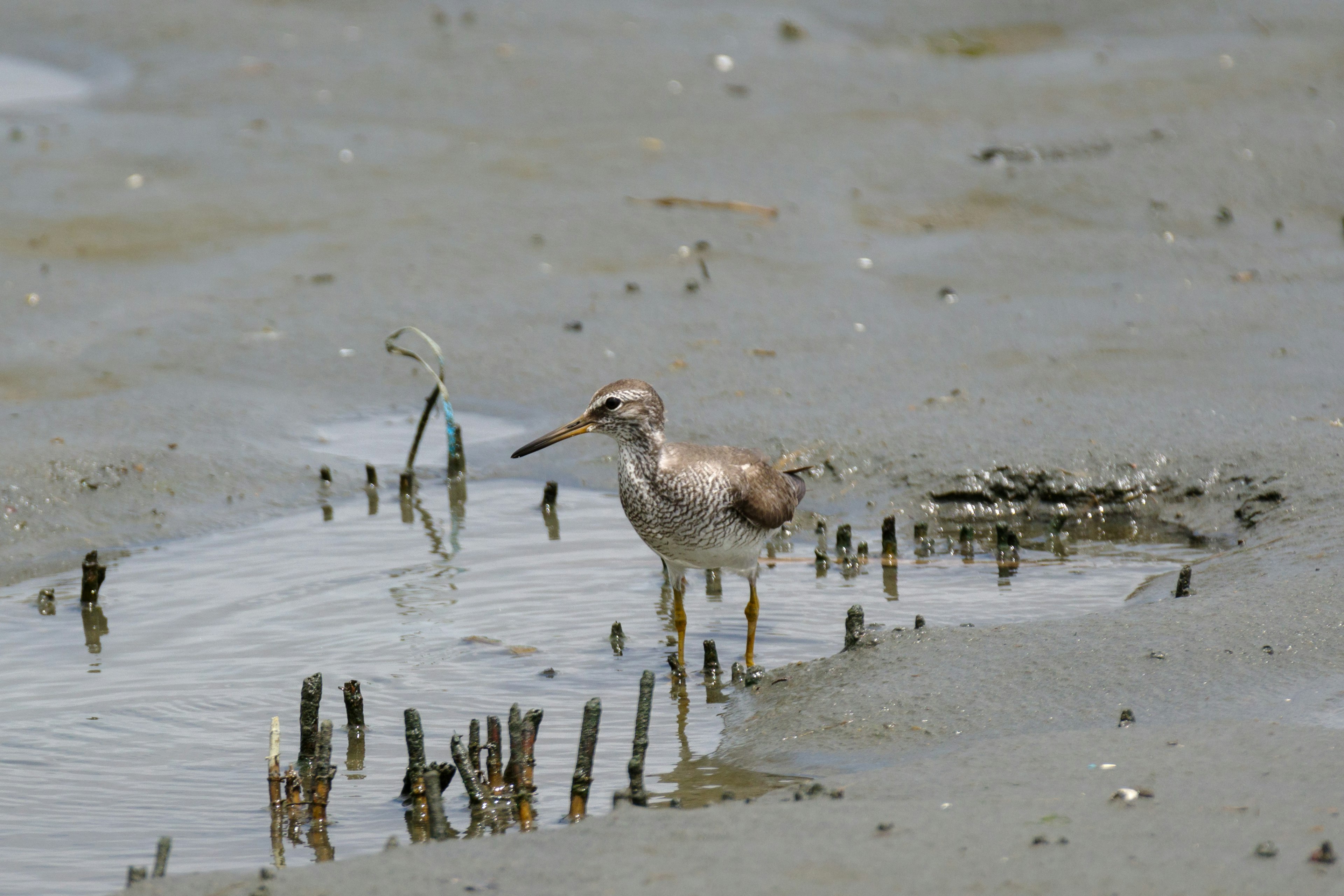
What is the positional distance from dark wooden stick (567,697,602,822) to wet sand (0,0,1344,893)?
0.45 metres

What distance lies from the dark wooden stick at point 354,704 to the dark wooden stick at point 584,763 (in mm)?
1262

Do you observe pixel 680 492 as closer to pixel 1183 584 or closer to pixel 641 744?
pixel 641 744

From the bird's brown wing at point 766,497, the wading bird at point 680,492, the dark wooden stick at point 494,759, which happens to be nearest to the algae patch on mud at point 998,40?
the bird's brown wing at point 766,497

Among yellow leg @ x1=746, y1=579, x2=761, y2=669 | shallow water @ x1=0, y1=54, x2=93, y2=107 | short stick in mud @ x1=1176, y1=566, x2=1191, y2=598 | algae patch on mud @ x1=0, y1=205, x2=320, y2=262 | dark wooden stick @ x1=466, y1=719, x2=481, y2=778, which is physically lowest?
dark wooden stick @ x1=466, y1=719, x2=481, y2=778

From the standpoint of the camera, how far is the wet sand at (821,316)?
4684 millimetres

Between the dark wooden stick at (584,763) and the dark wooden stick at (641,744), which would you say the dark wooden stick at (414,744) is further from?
the dark wooden stick at (641,744)

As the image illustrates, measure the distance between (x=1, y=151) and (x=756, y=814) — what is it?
12.0 m

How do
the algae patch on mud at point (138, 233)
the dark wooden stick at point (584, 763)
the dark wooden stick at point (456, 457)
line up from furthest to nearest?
the algae patch on mud at point (138, 233) → the dark wooden stick at point (456, 457) → the dark wooden stick at point (584, 763)

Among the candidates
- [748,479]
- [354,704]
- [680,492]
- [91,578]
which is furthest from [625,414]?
[91,578]

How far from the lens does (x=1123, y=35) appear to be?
17.3 metres

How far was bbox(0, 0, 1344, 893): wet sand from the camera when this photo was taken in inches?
184

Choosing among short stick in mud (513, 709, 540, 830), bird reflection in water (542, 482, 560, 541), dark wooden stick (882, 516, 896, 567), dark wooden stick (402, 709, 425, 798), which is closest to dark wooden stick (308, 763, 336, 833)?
dark wooden stick (402, 709, 425, 798)

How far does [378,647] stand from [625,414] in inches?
65.3

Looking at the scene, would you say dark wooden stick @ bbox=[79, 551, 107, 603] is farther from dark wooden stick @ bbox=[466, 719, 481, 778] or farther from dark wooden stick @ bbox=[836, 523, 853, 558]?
dark wooden stick @ bbox=[836, 523, 853, 558]
